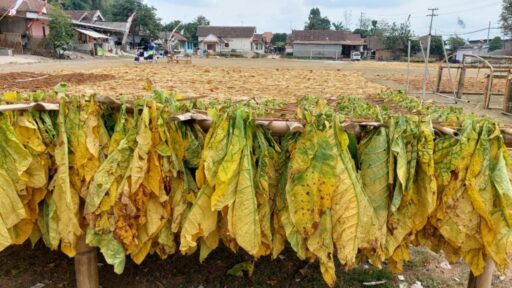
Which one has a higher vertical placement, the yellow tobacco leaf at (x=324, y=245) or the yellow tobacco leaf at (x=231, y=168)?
the yellow tobacco leaf at (x=231, y=168)

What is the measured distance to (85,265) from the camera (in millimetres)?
2963

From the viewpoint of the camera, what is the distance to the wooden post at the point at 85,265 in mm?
2938

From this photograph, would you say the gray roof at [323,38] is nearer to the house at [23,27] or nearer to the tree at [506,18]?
the tree at [506,18]

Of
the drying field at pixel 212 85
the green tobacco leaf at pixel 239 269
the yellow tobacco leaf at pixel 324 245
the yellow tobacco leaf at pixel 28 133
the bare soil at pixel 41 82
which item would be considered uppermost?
the yellow tobacco leaf at pixel 28 133

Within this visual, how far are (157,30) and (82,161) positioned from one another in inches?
2052

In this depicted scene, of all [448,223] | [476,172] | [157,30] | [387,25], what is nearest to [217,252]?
[448,223]

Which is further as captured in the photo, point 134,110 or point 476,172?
point 134,110

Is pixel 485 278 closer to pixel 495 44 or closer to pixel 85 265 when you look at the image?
pixel 85 265

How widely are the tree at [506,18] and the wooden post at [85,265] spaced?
168 feet

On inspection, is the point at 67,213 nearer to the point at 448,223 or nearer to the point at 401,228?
the point at 401,228

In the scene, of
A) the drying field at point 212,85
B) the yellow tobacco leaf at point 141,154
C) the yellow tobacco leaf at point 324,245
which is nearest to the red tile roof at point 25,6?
the drying field at point 212,85

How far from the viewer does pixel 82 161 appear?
2.74 metres

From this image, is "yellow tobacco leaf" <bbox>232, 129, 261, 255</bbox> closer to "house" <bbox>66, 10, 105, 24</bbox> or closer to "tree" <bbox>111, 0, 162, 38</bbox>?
"house" <bbox>66, 10, 105, 24</bbox>

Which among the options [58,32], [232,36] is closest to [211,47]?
[232,36]
